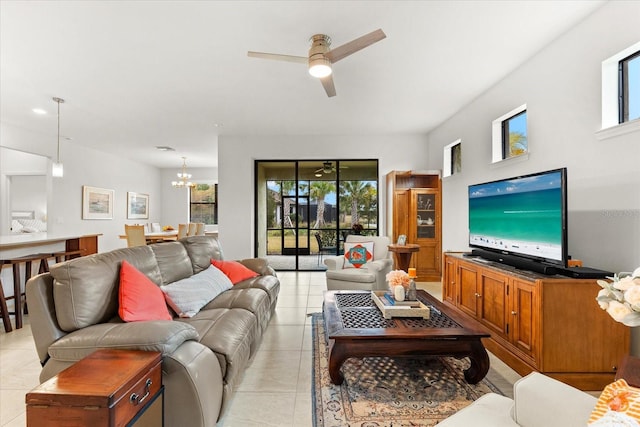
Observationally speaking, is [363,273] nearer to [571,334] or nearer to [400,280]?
[400,280]

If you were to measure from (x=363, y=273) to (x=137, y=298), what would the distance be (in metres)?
2.76

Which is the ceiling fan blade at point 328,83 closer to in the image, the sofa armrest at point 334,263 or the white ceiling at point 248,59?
the white ceiling at point 248,59

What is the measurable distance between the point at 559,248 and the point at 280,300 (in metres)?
3.39

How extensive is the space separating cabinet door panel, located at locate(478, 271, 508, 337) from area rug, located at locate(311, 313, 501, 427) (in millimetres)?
463

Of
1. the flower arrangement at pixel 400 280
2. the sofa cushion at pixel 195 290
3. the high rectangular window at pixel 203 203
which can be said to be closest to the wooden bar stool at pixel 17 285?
the sofa cushion at pixel 195 290

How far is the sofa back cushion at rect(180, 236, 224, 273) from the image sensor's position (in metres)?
3.29

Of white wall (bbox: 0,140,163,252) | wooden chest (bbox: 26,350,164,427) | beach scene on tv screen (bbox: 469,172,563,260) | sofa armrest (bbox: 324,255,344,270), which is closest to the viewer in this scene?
wooden chest (bbox: 26,350,164,427)

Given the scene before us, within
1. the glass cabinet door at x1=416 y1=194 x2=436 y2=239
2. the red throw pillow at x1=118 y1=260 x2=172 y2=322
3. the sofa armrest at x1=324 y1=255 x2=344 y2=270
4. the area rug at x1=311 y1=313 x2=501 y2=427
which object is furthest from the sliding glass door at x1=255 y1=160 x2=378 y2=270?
the red throw pillow at x1=118 y1=260 x2=172 y2=322

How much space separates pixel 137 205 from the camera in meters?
9.20

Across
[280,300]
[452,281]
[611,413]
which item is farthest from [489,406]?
[280,300]

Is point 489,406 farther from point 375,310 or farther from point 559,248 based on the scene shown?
point 559,248

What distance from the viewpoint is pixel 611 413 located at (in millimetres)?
915

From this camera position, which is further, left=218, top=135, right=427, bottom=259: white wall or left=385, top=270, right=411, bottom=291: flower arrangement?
left=218, top=135, right=427, bottom=259: white wall

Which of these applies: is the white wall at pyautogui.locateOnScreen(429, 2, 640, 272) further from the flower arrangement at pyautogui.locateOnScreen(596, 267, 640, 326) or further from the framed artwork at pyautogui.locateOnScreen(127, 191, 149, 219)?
the framed artwork at pyautogui.locateOnScreen(127, 191, 149, 219)
